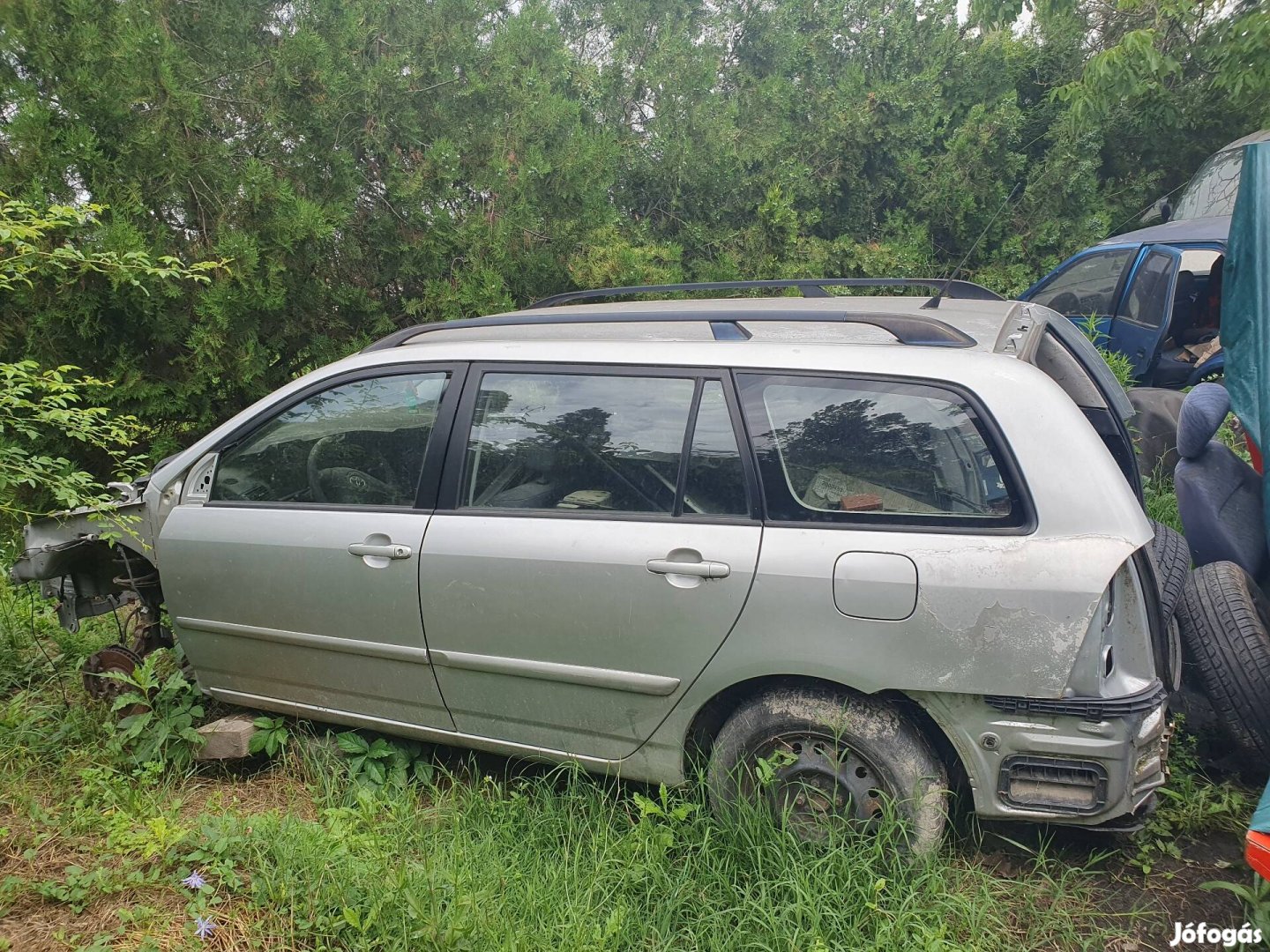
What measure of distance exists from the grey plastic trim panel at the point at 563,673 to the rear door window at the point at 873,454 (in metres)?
0.61

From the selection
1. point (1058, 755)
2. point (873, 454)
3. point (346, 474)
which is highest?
point (873, 454)

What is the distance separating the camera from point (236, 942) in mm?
2340

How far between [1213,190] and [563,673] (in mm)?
7422

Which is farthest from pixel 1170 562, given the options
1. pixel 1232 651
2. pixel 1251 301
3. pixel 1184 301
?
pixel 1184 301

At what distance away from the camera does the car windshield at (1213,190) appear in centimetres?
705

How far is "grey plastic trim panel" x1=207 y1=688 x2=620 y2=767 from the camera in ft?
9.48

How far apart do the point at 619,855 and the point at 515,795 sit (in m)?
0.41

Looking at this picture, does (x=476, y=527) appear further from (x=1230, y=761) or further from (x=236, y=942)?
(x=1230, y=761)

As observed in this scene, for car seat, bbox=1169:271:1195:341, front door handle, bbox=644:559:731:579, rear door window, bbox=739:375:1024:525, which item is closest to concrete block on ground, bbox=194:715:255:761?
front door handle, bbox=644:559:731:579

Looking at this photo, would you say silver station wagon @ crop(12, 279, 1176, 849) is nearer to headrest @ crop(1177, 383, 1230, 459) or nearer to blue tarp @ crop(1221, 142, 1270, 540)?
headrest @ crop(1177, 383, 1230, 459)

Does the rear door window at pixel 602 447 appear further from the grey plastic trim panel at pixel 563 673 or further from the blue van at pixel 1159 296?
the blue van at pixel 1159 296

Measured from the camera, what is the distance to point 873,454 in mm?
2467

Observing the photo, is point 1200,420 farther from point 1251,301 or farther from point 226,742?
point 226,742

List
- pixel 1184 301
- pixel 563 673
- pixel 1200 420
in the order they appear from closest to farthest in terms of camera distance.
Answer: pixel 563 673
pixel 1200 420
pixel 1184 301
